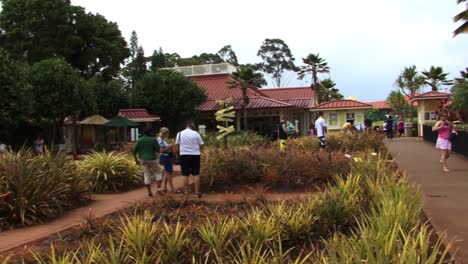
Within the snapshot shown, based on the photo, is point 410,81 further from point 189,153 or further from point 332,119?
point 189,153

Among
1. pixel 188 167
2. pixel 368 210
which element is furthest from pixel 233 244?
pixel 188 167

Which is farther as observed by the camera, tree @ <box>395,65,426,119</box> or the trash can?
tree @ <box>395,65,426,119</box>

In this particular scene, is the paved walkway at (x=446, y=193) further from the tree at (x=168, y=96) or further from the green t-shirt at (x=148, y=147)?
the tree at (x=168, y=96)

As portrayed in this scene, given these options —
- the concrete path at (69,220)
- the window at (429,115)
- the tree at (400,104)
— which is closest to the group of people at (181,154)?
the concrete path at (69,220)

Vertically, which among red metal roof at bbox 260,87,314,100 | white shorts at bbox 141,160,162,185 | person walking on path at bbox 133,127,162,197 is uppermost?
red metal roof at bbox 260,87,314,100

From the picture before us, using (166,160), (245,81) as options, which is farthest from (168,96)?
(166,160)

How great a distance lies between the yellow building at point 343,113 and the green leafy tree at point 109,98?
14.0m

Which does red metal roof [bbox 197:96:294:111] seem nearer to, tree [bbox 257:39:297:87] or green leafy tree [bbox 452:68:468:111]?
green leafy tree [bbox 452:68:468:111]

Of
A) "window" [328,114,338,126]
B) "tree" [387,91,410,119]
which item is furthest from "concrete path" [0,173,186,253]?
"tree" [387,91,410,119]

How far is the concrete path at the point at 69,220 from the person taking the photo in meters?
7.53

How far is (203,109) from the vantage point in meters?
42.7

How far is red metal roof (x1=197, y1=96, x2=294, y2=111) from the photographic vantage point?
4119 centimetres

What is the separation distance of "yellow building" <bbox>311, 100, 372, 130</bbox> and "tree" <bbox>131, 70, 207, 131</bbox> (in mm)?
9607

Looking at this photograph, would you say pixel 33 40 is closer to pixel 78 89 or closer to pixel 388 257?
pixel 78 89
